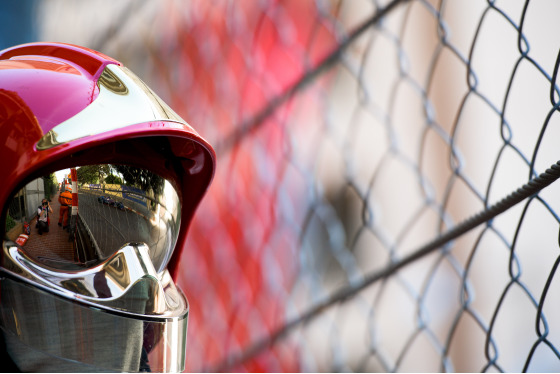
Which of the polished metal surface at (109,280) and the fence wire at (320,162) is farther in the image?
the fence wire at (320,162)

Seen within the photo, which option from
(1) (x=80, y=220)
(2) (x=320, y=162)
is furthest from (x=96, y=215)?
(2) (x=320, y=162)

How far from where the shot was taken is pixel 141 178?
1.49 feet

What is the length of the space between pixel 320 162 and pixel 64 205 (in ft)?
2.43

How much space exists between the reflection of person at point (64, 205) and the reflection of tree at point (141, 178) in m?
0.04

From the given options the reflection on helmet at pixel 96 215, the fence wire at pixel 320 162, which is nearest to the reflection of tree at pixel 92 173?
the reflection on helmet at pixel 96 215

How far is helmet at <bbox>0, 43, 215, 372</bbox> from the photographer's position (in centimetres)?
41

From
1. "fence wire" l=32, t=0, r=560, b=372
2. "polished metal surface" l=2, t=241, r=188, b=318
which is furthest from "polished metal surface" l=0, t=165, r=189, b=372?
"fence wire" l=32, t=0, r=560, b=372

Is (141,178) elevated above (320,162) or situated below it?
below

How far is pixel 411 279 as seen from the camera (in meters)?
1.71

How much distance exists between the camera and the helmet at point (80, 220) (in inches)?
16.0

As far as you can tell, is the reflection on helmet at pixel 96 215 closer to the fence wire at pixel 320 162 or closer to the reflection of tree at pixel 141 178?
the reflection of tree at pixel 141 178

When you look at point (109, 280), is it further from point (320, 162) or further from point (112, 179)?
point (320, 162)

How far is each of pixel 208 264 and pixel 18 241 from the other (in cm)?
83

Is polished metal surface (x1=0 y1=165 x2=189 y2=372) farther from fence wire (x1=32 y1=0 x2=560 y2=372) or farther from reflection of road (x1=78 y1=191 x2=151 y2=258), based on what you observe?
fence wire (x1=32 y1=0 x2=560 y2=372)
